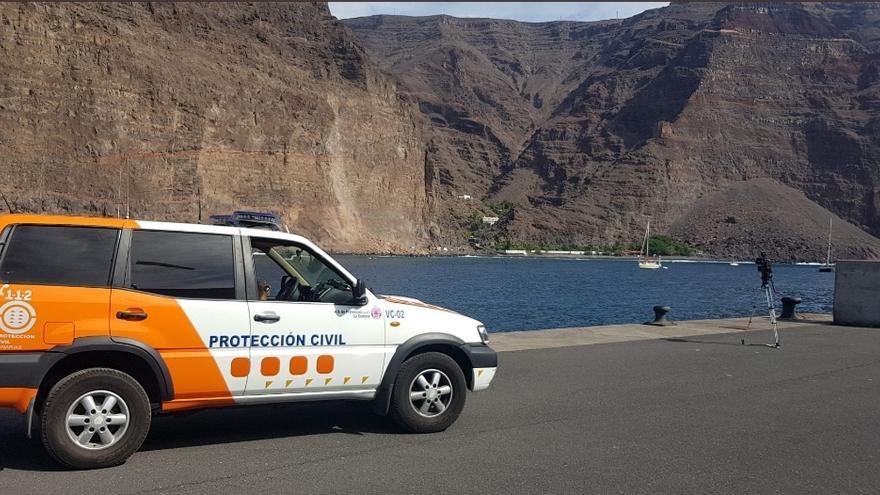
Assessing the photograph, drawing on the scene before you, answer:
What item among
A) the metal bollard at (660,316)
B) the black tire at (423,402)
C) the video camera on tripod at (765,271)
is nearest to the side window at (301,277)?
the black tire at (423,402)

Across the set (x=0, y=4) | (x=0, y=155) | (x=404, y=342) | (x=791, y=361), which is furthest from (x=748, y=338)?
(x=0, y=4)

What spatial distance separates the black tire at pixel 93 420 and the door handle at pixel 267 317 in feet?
3.51

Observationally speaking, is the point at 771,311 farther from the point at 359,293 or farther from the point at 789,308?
the point at 359,293

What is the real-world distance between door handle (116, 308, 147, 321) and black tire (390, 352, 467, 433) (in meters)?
2.35

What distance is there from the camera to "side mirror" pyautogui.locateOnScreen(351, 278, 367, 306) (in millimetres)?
7523

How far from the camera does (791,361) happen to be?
13.5m

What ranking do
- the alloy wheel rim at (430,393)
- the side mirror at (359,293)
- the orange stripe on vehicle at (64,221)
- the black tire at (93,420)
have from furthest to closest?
the alloy wheel rim at (430,393) → the side mirror at (359,293) → the orange stripe on vehicle at (64,221) → the black tire at (93,420)

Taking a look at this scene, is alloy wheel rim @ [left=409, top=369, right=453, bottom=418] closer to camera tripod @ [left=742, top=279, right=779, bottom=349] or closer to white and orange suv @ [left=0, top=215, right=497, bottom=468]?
white and orange suv @ [left=0, top=215, right=497, bottom=468]

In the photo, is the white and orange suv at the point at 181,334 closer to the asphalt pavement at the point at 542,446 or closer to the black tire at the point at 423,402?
the black tire at the point at 423,402

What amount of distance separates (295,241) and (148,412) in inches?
76.6

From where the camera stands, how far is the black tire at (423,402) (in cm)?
778

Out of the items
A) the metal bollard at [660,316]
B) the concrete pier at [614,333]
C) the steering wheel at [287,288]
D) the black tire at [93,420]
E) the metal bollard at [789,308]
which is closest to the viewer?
the black tire at [93,420]

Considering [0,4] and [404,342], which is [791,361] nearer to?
[404,342]

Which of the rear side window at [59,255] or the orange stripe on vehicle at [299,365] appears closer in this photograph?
the rear side window at [59,255]
